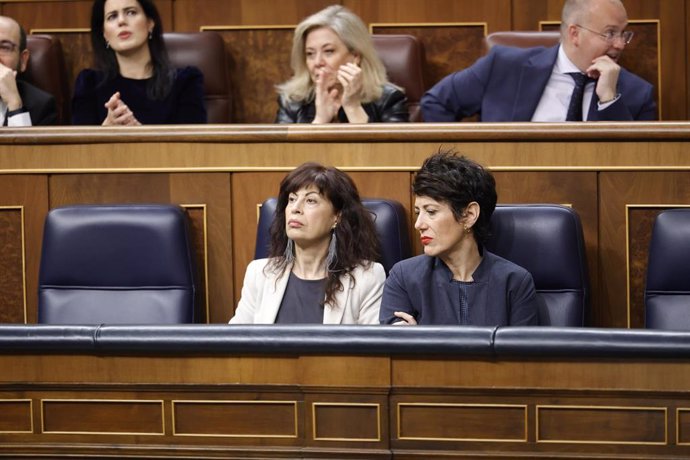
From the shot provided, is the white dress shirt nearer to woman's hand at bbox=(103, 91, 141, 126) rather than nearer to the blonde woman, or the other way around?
the blonde woman

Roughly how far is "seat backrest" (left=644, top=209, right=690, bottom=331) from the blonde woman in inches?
21.7

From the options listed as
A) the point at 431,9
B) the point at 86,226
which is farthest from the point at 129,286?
the point at 431,9

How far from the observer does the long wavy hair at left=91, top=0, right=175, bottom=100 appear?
200 cm

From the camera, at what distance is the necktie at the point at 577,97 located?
1.79 m

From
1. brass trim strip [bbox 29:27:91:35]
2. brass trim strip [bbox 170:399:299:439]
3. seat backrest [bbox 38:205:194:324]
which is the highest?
brass trim strip [bbox 29:27:91:35]

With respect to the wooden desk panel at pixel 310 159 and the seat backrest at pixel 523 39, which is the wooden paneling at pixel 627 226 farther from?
the seat backrest at pixel 523 39

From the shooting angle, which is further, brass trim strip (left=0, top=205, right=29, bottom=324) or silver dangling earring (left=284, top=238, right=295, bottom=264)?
brass trim strip (left=0, top=205, right=29, bottom=324)

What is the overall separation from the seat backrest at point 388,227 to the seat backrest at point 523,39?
599mm

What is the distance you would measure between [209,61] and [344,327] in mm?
1145

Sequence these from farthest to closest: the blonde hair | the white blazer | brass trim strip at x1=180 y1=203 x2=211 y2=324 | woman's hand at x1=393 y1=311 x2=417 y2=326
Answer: the blonde hair → brass trim strip at x1=180 y1=203 x2=211 y2=324 → the white blazer → woman's hand at x1=393 y1=311 x2=417 y2=326

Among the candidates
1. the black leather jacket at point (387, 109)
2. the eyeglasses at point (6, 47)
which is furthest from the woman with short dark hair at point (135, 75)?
the black leather jacket at point (387, 109)

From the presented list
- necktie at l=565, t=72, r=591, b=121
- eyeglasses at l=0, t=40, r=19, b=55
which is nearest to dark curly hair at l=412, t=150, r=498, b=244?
necktie at l=565, t=72, r=591, b=121

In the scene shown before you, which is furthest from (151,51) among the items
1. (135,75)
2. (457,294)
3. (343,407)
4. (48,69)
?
(343,407)

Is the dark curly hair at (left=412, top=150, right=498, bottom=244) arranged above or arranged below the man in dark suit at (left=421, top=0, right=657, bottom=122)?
below
